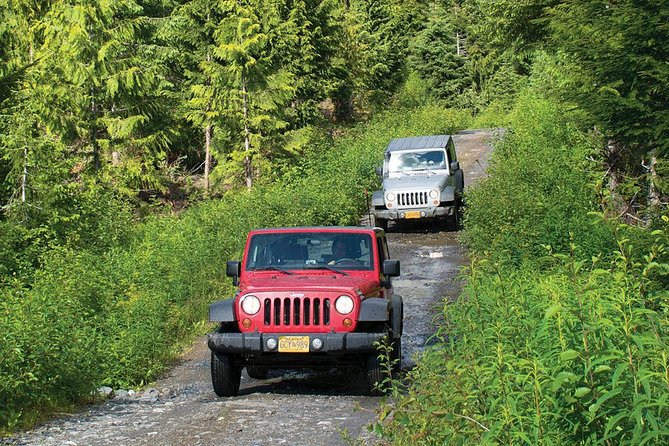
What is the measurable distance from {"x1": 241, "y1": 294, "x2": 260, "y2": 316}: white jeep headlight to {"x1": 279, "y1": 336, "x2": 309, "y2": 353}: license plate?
0.47 m

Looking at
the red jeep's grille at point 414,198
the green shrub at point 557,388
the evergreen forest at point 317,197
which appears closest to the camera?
the green shrub at point 557,388

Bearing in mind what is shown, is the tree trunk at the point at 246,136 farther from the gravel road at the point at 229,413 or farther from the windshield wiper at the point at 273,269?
the windshield wiper at the point at 273,269

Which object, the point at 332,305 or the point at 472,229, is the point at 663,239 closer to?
the point at 332,305

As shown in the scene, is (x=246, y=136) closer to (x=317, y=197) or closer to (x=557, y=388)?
(x=317, y=197)

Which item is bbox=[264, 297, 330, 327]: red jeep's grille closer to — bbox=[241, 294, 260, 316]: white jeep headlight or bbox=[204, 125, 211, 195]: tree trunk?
bbox=[241, 294, 260, 316]: white jeep headlight

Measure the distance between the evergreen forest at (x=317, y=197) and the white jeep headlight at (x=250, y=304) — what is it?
5.44 ft

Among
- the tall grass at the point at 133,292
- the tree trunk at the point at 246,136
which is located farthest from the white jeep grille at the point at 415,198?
the tree trunk at the point at 246,136

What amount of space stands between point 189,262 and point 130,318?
3727 millimetres

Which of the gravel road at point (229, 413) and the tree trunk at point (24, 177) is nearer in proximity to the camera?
the gravel road at point (229, 413)

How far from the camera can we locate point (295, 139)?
32.2 m

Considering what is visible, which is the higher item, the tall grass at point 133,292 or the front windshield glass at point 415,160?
the front windshield glass at point 415,160

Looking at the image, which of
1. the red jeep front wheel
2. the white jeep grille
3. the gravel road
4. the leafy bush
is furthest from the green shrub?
the white jeep grille

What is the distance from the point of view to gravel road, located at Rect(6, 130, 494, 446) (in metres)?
7.65

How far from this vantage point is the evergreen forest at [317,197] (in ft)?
18.6
